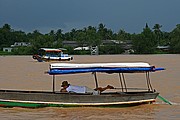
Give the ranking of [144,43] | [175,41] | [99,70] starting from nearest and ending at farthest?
[99,70]
[144,43]
[175,41]

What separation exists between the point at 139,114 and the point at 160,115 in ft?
2.00

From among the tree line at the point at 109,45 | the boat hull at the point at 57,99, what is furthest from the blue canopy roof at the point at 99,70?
the tree line at the point at 109,45

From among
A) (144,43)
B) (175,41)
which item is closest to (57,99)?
(144,43)

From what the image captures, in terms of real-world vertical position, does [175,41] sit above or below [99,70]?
above

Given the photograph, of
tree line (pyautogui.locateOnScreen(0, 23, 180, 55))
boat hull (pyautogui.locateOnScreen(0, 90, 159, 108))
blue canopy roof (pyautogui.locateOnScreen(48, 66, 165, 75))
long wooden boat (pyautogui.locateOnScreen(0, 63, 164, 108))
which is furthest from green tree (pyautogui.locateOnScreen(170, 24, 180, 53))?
boat hull (pyautogui.locateOnScreen(0, 90, 159, 108))

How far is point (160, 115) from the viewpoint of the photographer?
12008 millimetres

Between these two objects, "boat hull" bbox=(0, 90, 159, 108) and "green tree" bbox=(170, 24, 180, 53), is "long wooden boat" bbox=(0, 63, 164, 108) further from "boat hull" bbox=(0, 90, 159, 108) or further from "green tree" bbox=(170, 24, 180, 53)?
"green tree" bbox=(170, 24, 180, 53)

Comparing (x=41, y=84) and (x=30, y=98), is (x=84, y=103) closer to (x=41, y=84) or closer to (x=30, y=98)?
(x=30, y=98)

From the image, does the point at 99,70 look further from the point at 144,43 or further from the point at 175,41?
the point at 175,41

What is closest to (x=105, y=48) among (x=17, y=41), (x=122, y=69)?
(x=17, y=41)

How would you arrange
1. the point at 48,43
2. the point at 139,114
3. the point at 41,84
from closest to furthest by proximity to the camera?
the point at 139,114
the point at 41,84
the point at 48,43

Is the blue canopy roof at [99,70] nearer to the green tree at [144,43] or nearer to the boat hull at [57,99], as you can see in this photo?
the boat hull at [57,99]

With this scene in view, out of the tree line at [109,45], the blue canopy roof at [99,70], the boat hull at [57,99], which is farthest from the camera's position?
the tree line at [109,45]

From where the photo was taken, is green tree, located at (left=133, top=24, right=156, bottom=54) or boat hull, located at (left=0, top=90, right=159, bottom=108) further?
green tree, located at (left=133, top=24, right=156, bottom=54)
